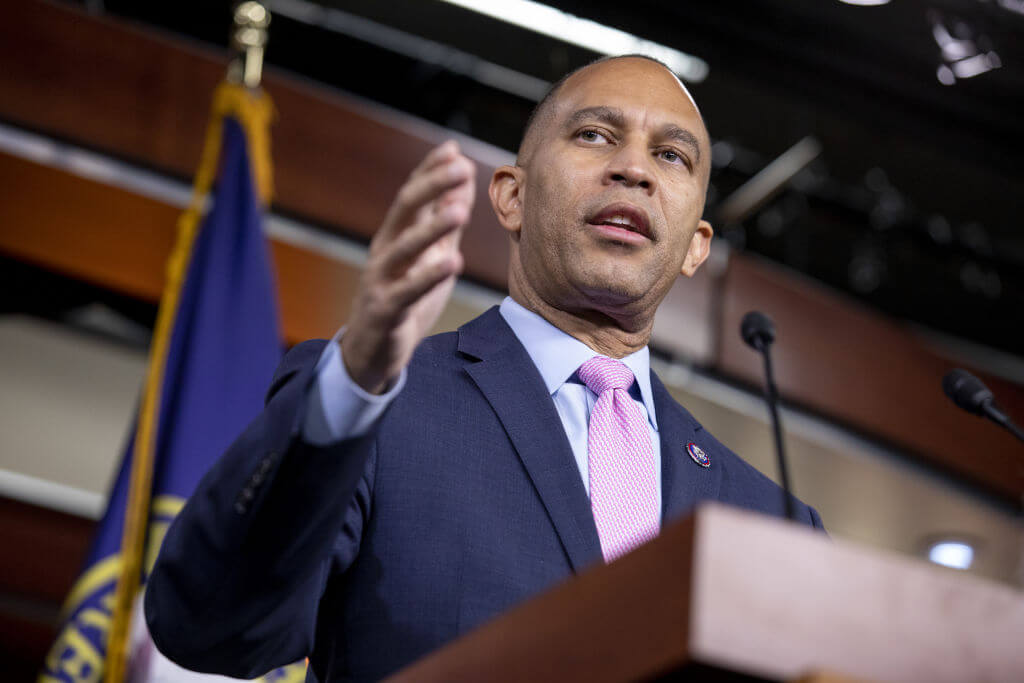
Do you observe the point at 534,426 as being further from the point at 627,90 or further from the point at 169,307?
the point at 169,307

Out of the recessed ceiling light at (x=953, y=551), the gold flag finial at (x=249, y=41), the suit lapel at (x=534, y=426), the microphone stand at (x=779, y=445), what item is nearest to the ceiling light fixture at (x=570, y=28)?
the gold flag finial at (x=249, y=41)

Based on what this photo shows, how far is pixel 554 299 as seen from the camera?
1.53 m

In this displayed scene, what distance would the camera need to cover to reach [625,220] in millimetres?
1496

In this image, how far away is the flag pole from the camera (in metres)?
2.38

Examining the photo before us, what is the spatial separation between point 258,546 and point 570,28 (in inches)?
127

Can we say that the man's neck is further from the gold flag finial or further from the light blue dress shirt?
the gold flag finial

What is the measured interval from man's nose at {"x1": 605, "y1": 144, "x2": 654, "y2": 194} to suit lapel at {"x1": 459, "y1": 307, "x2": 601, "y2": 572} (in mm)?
238

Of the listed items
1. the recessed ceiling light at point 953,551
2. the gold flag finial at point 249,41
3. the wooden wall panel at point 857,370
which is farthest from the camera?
the recessed ceiling light at point 953,551

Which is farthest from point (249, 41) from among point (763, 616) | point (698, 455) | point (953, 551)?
point (953, 551)

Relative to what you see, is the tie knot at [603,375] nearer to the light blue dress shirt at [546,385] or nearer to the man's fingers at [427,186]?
the light blue dress shirt at [546,385]

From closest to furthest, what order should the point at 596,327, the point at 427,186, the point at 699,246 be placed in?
the point at 427,186 → the point at 596,327 → the point at 699,246

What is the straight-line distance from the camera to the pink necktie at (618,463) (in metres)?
1.21

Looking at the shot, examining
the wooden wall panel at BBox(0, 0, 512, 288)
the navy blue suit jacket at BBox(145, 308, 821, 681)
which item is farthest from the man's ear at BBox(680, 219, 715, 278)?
the wooden wall panel at BBox(0, 0, 512, 288)

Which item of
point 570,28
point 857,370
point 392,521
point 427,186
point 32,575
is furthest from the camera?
point 857,370
